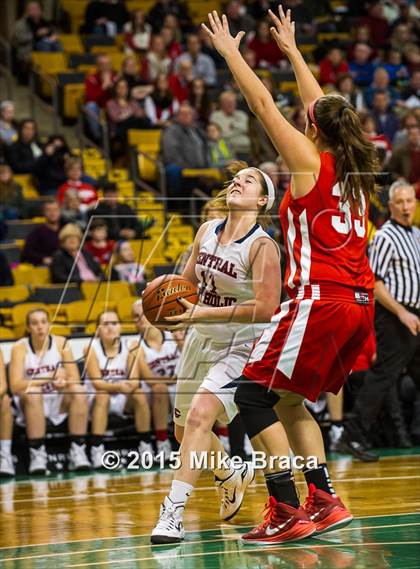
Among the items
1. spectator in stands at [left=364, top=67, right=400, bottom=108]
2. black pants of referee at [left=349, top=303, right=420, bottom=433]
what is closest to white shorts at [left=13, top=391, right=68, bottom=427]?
black pants of referee at [left=349, top=303, right=420, bottom=433]

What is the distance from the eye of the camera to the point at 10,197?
43.1ft

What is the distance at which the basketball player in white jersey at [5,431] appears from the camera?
9.28m

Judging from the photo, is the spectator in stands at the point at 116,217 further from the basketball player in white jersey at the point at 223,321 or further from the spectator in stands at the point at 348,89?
the basketball player in white jersey at the point at 223,321

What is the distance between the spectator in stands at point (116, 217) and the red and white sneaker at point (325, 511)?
22.2 ft

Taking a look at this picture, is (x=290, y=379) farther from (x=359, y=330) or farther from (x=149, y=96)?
(x=149, y=96)

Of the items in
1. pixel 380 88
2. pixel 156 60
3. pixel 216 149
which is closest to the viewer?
pixel 216 149

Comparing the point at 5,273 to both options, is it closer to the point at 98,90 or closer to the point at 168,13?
the point at 98,90

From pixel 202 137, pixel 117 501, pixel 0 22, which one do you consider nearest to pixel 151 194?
pixel 202 137

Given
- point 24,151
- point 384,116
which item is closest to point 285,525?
point 24,151

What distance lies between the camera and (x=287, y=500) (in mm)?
5801

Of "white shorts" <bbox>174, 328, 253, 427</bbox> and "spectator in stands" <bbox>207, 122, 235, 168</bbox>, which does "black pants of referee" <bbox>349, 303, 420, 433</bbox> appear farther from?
"spectator in stands" <bbox>207, 122, 235, 168</bbox>

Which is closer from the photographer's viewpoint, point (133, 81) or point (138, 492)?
point (138, 492)

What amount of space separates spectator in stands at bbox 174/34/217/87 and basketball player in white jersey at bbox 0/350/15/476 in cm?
794

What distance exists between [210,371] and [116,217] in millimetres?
6288
